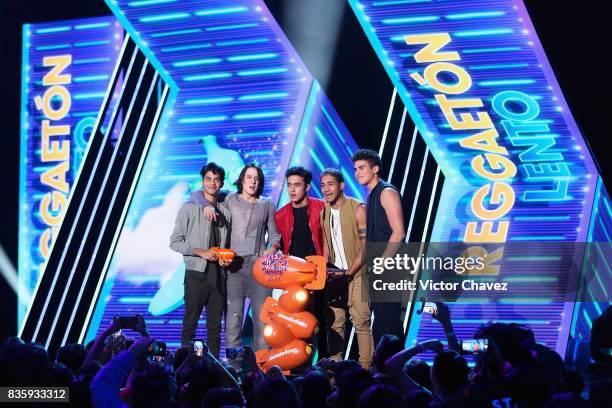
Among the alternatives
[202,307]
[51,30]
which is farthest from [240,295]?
[51,30]

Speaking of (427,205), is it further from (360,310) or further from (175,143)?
(175,143)

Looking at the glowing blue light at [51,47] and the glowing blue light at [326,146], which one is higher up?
the glowing blue light at [51,47]

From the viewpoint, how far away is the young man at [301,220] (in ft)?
18.6

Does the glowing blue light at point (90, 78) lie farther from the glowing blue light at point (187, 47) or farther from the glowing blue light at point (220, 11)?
the glowing blue light at point (220, 11)

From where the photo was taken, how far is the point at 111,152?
24.6 feet

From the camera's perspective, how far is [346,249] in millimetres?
5645

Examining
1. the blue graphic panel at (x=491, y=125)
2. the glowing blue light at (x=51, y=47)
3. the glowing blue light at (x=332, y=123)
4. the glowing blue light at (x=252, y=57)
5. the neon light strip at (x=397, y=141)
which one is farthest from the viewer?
the glowing blue light at (x=51, y=47)

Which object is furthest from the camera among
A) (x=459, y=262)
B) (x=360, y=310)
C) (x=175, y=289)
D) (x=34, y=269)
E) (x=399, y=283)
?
(x=34, y=269)

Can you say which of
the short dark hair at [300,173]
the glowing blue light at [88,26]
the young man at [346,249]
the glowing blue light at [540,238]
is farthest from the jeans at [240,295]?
the glowing blue light at [88,26]

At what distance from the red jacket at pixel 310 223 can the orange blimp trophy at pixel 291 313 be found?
1.44 feet

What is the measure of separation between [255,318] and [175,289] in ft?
5.33

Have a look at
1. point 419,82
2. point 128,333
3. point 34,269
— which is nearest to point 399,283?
point 419,82

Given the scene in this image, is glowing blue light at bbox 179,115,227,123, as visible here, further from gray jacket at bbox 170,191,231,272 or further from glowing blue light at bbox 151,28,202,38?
gray jacket at bbox 170,191,231,272

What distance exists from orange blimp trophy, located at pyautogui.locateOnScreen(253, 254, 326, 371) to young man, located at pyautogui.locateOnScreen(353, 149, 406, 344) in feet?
1.44
